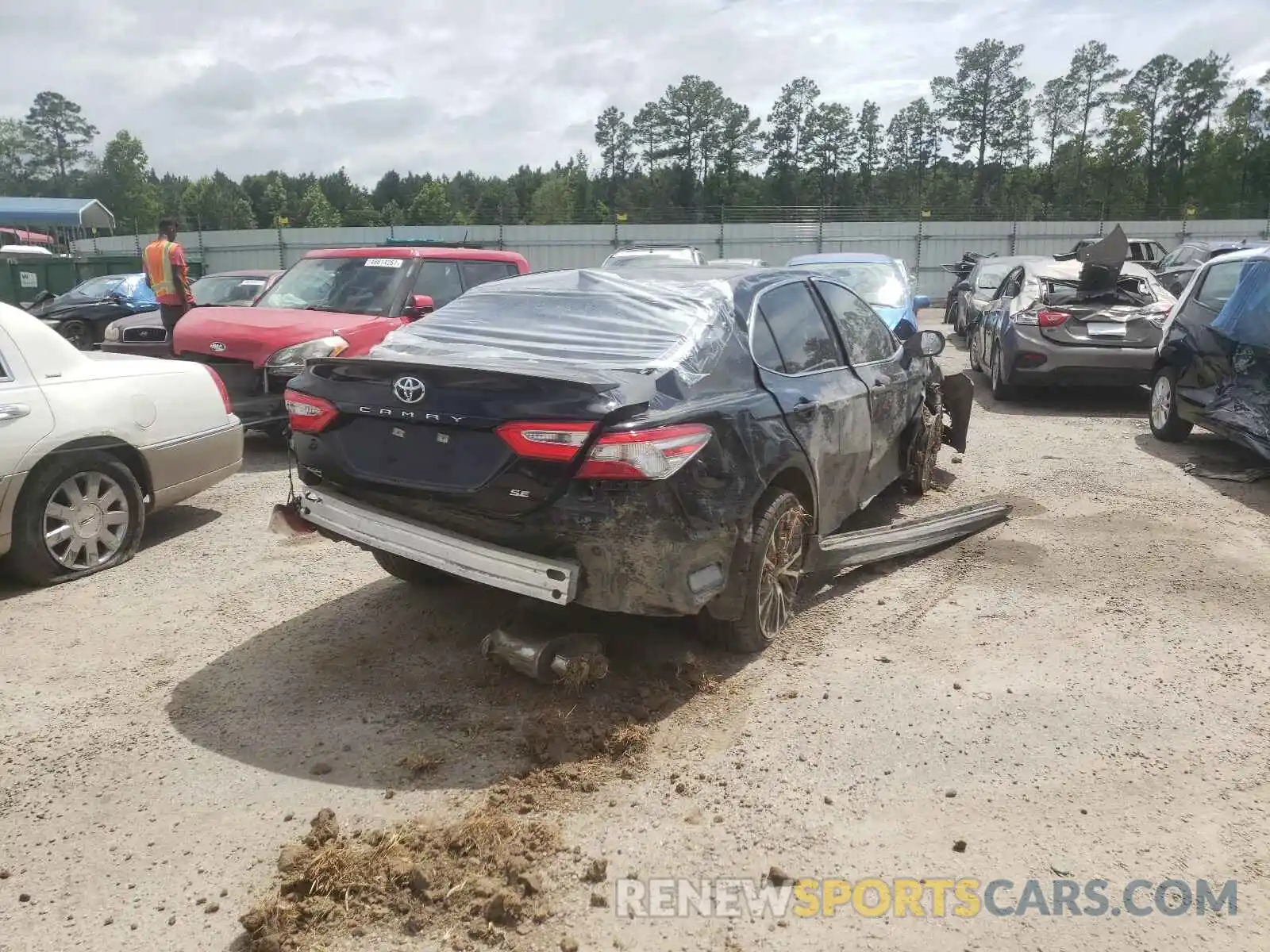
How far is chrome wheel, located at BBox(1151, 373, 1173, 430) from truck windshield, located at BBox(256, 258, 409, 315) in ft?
23.1

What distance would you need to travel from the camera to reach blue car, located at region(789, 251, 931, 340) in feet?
33.0

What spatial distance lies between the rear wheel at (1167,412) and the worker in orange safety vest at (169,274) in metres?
9.90

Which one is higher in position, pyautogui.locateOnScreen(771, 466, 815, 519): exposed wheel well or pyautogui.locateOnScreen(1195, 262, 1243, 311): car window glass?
pyautogui.locateOnScreen(1195, 262, 1243, 311): car window glass

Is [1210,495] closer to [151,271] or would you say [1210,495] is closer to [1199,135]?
[151,271]

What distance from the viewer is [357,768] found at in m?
3.34

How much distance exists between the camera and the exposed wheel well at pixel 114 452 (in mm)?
5137

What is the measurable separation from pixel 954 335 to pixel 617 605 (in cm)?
1766

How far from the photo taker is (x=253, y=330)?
808 cm

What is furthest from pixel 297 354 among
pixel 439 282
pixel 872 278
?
pixel 872 278

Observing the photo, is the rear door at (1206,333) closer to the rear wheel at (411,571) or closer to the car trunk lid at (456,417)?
the car trunk lid at (456,417)

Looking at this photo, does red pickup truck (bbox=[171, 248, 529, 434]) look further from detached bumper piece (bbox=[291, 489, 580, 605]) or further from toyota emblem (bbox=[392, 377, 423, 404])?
toyota emblem (bbox=[392, 377, 423, 404])

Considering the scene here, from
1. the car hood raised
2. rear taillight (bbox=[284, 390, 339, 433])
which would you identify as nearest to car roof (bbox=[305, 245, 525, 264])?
the car hood raised

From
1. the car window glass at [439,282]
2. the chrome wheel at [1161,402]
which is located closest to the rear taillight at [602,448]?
the car window glass at [439,282]

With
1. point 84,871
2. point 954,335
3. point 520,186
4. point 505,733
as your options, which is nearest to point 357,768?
point 505,733
